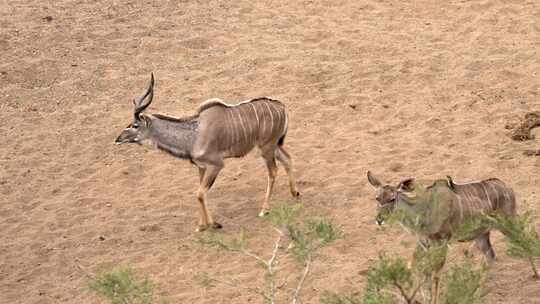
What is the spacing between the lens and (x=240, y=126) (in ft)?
27.4

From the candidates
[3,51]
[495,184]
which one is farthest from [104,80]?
[495,184]

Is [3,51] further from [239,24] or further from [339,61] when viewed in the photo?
[339,61]

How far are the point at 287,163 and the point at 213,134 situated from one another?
73 cm

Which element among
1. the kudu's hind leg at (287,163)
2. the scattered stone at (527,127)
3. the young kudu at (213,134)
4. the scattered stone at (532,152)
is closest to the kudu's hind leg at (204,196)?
the young kudu at (213,134)

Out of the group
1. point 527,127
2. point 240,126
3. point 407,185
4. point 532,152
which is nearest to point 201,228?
point 240,126

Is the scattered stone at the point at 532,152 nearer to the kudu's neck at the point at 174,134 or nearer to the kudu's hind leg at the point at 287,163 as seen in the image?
the kudu's hind leg at the point at 287,163

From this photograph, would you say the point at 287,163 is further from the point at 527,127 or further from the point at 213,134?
the point at 527,127

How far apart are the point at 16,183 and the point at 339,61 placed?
3825 millimetres

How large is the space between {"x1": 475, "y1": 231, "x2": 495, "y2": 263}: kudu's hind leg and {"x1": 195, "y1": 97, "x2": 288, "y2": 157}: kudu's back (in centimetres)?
223

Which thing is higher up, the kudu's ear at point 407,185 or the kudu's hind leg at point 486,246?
the kudu's ear at point 407,185

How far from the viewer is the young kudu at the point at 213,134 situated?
8273 mm

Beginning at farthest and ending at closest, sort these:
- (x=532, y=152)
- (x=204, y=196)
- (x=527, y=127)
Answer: (x=527, y=127) → (x=532, y=152) → (x=204, y=196)

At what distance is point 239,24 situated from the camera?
12555mm

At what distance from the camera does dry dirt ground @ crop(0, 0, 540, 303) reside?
7875mm
